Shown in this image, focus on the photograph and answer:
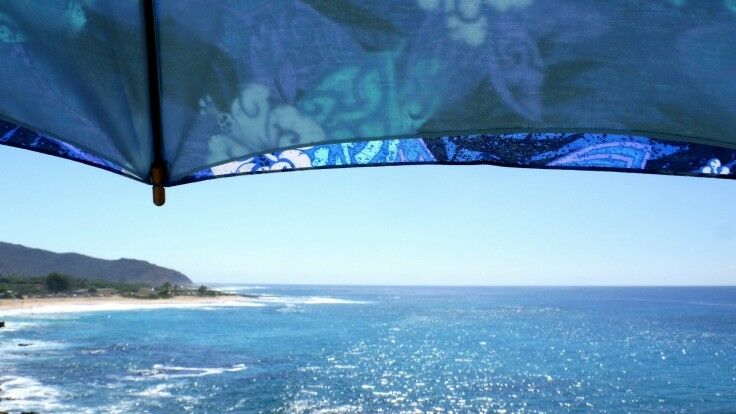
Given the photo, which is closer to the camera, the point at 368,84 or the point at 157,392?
the point at 368,84

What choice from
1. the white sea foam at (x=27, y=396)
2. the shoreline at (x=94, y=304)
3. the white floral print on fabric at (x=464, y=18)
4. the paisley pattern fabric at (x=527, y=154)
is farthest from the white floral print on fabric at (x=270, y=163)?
the shoreline at (x=94, y=304)

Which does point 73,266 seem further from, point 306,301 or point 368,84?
point 368,84

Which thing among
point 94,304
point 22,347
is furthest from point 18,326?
point 94,304

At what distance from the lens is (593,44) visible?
96 centimetres

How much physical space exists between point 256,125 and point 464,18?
1.33 feet

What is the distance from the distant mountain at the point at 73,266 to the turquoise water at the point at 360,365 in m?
62.1

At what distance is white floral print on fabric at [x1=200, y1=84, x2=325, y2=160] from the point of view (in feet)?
3.63

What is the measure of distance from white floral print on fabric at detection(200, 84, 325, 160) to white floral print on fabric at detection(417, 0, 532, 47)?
280 mm

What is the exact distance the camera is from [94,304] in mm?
71750

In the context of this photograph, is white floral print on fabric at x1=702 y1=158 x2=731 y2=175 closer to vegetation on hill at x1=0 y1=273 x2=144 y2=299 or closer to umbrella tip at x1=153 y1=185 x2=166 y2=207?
umbrella tip at x1=153 y1=185 x2=166 y2=207

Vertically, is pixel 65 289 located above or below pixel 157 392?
above

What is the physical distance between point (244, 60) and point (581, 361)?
36.4 m

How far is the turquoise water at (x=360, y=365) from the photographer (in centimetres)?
2317

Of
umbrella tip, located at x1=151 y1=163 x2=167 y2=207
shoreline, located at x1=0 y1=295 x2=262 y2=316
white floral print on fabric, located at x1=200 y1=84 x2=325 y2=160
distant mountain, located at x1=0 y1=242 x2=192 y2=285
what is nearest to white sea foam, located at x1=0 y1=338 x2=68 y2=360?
shoreline, located at x1=0 y1=295 x2=262 y2=316
